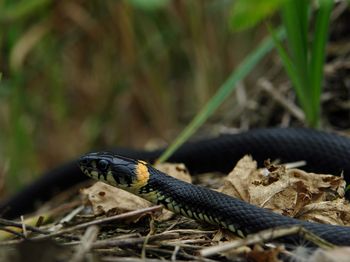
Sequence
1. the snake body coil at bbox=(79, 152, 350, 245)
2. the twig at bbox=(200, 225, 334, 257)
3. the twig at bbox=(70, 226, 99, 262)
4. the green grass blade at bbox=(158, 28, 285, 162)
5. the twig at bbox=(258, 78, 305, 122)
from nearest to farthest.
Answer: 1. the twig at bbox=(70, 226, 99, 262)
2. the twig at bbox=(200, 225, 334, 257)
3. the snake body coil at bbox=(79, 152, 350, 245)
4. the green grass blade at bbox=(158, 28, 285, 162)
5. the twig at bbox=(258, 78, 305, 122)

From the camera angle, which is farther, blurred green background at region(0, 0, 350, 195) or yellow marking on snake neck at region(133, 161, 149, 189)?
blurred green background at region(0, 0, 350, 195)

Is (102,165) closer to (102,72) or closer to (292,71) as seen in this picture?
(292,71)

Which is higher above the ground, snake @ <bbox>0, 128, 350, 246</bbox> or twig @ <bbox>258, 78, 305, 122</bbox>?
twig @ <bbox>258, 78, 305, 122</bbox>

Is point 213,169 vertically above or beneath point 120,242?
beneath

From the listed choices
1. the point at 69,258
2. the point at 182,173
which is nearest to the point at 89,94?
the point at 182,173

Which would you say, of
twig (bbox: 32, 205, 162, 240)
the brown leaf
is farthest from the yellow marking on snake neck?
the brown leaf

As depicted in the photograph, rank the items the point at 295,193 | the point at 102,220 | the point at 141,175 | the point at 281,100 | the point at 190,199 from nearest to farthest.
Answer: the point at 102,220, the point at 295,193, the point at 190,199, the point at 141,175, the point at 281,100

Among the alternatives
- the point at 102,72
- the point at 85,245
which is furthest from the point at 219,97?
the point at 102,72

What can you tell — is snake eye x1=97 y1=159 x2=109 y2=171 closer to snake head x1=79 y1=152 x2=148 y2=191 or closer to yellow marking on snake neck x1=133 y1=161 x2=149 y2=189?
snake head x1=79 y1=152 x2=148 y2=191
